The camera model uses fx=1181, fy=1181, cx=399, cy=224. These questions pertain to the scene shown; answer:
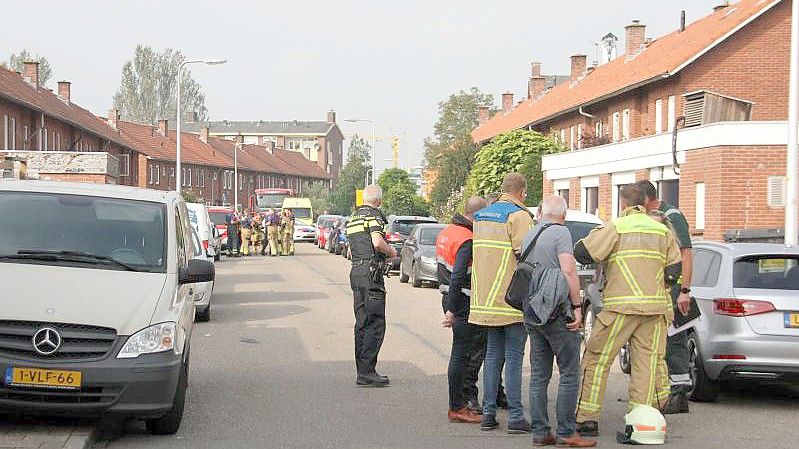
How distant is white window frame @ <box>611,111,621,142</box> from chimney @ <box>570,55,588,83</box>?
16.6m

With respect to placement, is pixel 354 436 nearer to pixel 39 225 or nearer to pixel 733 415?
pixel 39 225

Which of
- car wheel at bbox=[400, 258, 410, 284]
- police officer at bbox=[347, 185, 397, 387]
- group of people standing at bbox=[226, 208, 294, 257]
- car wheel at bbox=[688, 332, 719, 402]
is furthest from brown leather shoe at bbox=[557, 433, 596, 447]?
group of people standing at bbox=[226, 208, 294, 257]

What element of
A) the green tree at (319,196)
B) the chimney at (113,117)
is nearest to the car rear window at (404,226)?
the chimney at (113,117)

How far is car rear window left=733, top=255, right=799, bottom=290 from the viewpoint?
1068 cm

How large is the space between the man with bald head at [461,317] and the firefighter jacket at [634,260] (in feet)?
3.53

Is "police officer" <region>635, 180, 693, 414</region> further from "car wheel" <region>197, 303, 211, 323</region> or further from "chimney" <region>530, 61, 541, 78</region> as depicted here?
"chimney" <region>530, 61, 541, 78</region>

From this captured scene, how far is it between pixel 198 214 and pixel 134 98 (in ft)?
289

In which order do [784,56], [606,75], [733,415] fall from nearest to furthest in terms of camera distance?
[733,415], [784,56], [606,75]

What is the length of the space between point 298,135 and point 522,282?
15882 centimetres

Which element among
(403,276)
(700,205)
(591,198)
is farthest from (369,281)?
(591,198)

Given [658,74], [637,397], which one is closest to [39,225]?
[637,397]

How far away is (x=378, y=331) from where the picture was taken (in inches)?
452

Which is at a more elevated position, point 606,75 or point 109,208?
point 606,75

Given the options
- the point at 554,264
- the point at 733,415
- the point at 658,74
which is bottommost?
the point at 733,415
